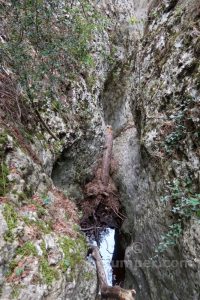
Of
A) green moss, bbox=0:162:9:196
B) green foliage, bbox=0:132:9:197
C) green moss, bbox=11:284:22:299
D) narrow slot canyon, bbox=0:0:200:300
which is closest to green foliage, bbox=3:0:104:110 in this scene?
narrow slot canyon, bbox=0:0:200:300

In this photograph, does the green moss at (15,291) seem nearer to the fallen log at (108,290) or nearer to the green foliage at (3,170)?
the green foliage at (3,170)

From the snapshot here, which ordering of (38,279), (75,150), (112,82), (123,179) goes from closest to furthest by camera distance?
1. (38,279)
2. (75,150)
3. (123,179)
4. (112,82)

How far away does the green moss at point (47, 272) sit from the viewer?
3861 mm

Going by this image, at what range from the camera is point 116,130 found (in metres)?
10.5

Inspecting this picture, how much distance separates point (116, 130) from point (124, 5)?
5895mm

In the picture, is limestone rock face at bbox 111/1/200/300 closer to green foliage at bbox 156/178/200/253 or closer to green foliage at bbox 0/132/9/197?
green foliage at bbox 156/178/200/253

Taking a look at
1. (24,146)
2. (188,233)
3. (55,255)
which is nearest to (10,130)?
(24,146)

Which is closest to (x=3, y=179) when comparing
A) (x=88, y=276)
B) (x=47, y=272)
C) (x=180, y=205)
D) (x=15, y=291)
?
(x=47, y=272)

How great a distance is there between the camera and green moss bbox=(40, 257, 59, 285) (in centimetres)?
386

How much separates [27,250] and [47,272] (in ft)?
1.30

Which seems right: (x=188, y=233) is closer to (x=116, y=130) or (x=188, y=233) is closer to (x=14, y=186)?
(x=14, y=186)

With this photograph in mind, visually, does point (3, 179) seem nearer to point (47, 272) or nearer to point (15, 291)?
point (47, 272)

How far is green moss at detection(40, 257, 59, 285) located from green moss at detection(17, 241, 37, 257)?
17 cm

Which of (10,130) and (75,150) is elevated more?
(75,150)
